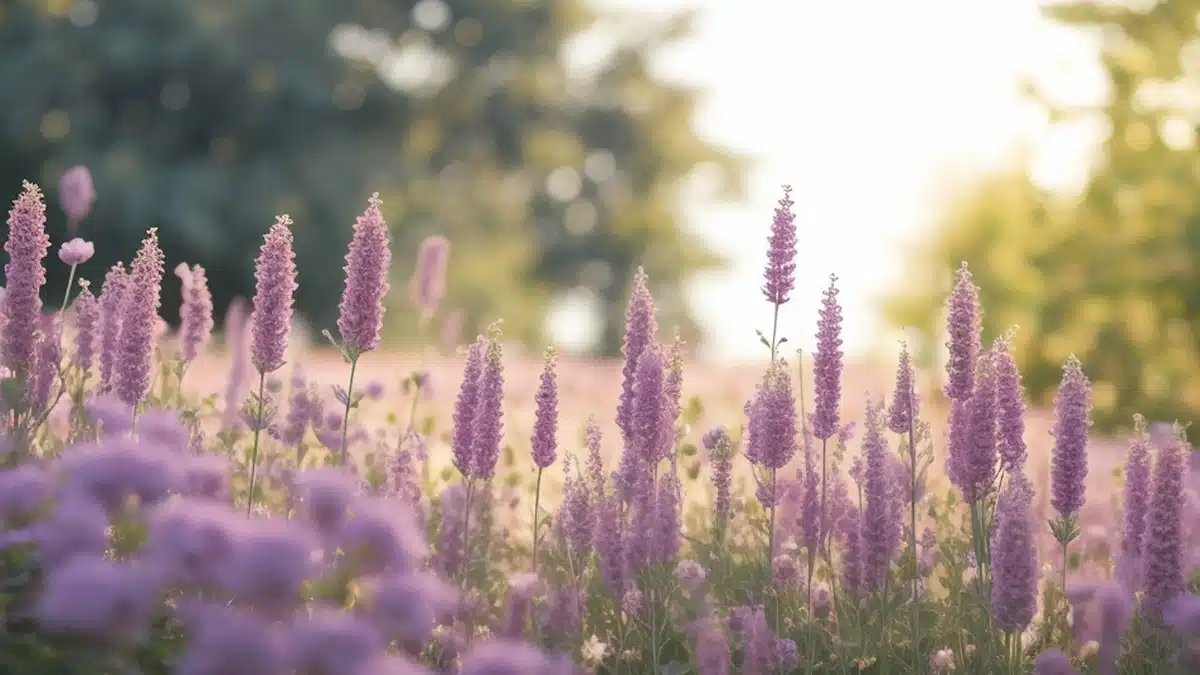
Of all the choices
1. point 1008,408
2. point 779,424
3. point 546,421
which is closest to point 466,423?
point 546,421

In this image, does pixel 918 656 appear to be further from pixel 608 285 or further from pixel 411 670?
pixel 608 285

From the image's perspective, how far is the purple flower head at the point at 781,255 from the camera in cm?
379

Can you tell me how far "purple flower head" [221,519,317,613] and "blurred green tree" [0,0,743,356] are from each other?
70.7 ft

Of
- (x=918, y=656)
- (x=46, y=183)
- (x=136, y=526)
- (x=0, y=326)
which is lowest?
(x=918, y=656)

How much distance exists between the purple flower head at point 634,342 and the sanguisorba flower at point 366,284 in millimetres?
746

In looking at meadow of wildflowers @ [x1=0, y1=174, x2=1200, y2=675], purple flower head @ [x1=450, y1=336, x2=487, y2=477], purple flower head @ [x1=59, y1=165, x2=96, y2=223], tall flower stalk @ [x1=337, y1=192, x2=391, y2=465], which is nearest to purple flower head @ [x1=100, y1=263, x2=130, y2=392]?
meadow of wildflowers @ [x1=0, y1=174, x2=1200, y2=675]

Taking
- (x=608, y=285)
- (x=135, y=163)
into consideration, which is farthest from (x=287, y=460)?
(x=608, y=285)

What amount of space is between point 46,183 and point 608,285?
1421 centimetres

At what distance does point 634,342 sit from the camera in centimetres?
397

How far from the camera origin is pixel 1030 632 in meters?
4.41

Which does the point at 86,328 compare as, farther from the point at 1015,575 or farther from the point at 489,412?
the point at 1015,575

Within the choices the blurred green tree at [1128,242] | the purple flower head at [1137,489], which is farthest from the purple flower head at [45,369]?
the blurred green tree at [1128,242]

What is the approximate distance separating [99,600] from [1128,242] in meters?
16.5

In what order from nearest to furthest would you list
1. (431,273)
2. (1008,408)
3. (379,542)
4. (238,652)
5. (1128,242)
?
(238,652)
(379,542)
(1008,408)
(431,273)
(1128,242)
